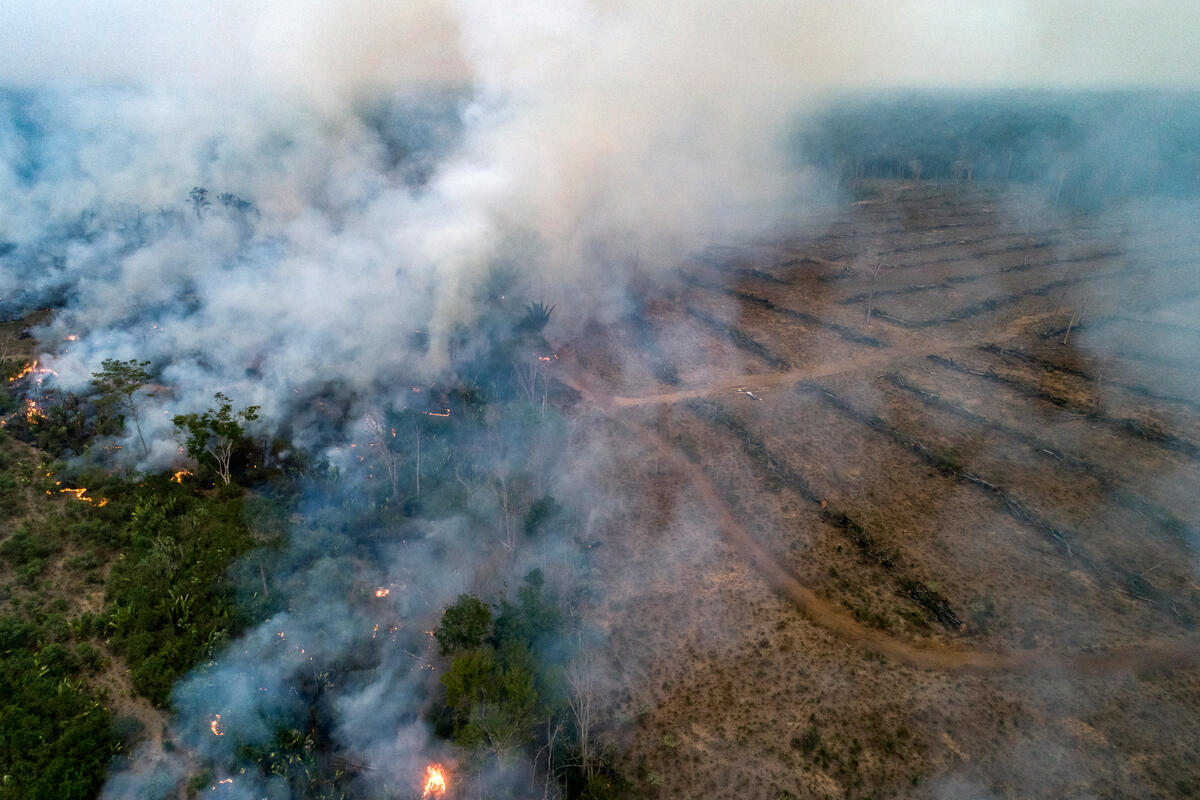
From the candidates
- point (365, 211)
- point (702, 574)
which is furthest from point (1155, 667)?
point (365, 211)

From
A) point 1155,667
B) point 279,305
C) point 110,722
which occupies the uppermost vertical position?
point 279,305

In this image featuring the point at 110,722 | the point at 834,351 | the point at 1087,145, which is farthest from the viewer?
the point at 1087,145

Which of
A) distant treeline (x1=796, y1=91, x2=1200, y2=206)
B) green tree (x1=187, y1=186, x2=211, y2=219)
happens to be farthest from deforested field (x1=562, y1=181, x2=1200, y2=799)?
distant treeline (x1=796, y1=91, x2=1200, y2=206)

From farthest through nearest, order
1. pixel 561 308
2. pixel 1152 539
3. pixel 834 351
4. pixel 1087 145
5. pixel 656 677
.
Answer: pixel 1087 145 → pixel 561 308 → pixel 834 351 → pixel 1152 539 → pixel 656 677

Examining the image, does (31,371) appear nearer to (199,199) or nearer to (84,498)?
(84,498)

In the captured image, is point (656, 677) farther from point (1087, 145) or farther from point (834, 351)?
point (1087, 145)

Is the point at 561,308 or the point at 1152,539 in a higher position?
the point at 561,308

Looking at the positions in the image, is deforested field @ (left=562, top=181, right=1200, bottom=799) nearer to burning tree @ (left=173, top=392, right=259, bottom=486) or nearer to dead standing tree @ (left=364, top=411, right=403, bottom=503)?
dead standing tree @ (left=364, top=411, right=403, bottom=503)
